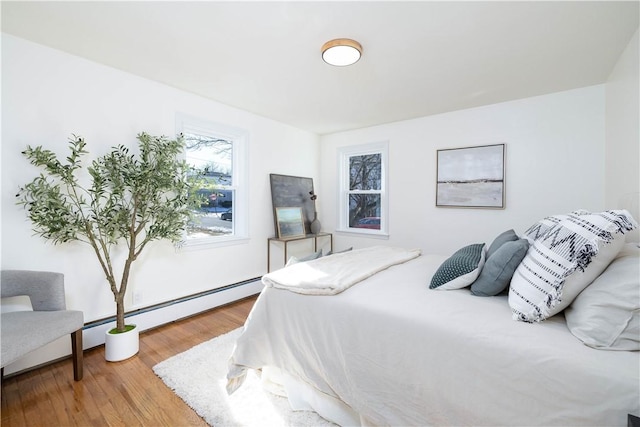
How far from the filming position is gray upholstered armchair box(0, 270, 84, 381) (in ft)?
5.48

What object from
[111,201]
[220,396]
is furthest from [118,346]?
[111,201]

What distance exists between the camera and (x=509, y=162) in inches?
123

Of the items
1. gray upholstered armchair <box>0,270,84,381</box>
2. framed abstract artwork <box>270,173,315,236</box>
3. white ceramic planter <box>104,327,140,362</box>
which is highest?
framed abstract artwork <box>270,173,315,236</box>

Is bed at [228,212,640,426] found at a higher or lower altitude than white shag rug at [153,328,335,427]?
higher

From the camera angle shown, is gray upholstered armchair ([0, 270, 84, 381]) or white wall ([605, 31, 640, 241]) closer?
gray upholstered armchair ([0, 270, 84, 381])

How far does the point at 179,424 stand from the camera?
1.55 m

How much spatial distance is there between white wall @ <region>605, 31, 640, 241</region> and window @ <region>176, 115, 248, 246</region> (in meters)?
3.52

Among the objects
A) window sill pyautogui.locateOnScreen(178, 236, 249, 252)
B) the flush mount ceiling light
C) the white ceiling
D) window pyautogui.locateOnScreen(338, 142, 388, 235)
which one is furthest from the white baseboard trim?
the flush mount ceiling light

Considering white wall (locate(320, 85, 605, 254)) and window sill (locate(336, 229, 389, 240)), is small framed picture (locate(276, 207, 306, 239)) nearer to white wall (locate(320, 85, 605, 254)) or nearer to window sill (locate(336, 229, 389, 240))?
window sill (locate(336, 229, 389, 240))

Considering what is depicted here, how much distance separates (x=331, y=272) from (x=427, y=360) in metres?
0.82

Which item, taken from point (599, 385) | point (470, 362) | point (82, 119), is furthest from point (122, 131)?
point (599, 385)

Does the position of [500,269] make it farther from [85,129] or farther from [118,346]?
[85,129]

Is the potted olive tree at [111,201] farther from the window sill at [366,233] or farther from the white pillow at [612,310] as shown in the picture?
the white pillow at [612,310]

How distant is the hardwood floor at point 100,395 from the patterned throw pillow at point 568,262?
5.97 feet
